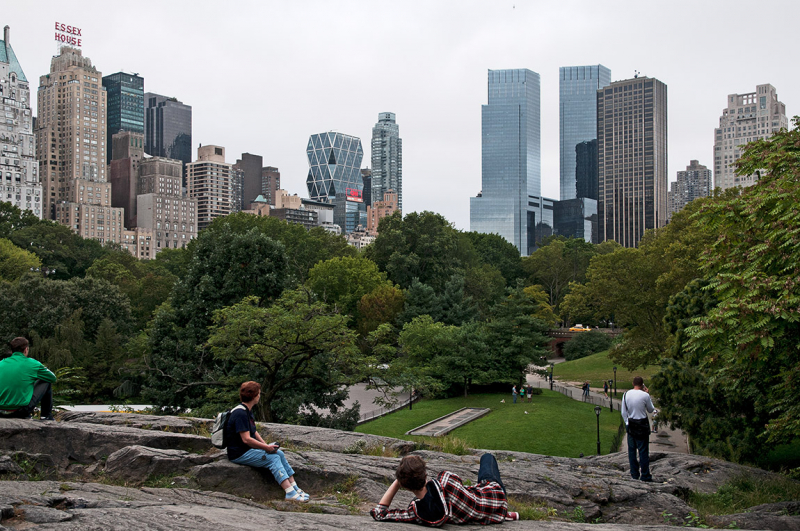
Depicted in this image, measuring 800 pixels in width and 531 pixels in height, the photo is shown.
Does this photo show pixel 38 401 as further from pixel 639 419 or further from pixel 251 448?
pixel 639 419

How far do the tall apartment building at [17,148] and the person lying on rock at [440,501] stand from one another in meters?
175

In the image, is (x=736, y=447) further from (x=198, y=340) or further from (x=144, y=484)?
(x=198, y=340)

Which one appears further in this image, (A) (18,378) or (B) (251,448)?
(A) (18,378)

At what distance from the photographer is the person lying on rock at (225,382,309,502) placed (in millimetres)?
7910

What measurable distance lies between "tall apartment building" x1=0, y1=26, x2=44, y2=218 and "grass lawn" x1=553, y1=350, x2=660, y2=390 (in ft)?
478

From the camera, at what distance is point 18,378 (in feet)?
30.5

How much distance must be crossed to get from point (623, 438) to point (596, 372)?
83.8 ft

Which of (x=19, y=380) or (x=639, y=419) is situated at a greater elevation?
(x=19, y=380)

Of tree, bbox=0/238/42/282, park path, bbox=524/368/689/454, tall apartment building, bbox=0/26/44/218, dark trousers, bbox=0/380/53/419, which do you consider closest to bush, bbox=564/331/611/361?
park path, bbox=524/368/689/454

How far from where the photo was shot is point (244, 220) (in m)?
63.9

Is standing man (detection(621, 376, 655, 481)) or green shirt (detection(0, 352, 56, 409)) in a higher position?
green shirt (detection(0, 352, 56, 409))

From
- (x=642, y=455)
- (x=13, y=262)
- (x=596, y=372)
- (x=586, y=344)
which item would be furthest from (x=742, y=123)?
(x=642, y=455)

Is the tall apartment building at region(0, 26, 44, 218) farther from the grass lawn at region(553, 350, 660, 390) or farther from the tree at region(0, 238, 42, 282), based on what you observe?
the grass lawn at region(553, 350, 660, 390)

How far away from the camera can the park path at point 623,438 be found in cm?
2755
